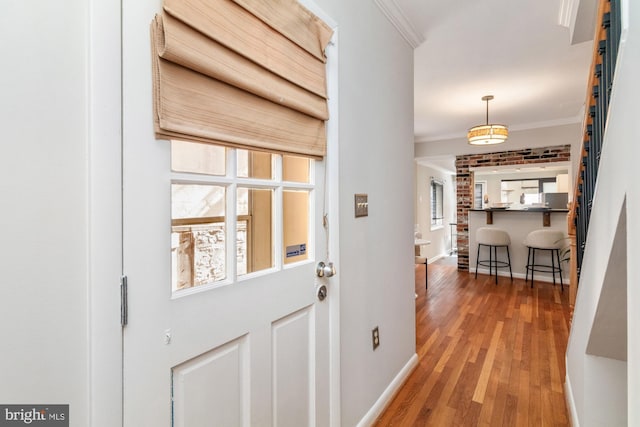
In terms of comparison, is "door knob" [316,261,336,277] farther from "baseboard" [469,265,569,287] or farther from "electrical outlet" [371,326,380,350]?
"baseboard" [469,265,569,287]

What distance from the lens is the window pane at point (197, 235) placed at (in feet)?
2.85

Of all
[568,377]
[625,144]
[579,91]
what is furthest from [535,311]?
[625,144]

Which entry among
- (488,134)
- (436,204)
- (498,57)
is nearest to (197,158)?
(498,57)

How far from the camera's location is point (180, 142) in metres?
0.86

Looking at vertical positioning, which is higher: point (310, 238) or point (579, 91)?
point (579, 91)

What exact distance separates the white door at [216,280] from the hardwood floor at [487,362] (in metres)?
0.90

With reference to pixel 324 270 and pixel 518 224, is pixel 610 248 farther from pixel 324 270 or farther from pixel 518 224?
pixel 518 224

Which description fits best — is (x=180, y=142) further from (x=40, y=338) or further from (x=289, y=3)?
(x=289, y=3)

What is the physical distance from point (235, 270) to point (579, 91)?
15.1ft

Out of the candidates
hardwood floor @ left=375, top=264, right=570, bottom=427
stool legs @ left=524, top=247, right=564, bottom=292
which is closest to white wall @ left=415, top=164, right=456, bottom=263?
stool legs @ left=524, top=247, right=564, bottom=292

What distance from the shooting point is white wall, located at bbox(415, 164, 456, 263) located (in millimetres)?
6683

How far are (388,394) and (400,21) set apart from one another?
238 centimetres

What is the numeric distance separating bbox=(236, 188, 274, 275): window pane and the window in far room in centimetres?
687

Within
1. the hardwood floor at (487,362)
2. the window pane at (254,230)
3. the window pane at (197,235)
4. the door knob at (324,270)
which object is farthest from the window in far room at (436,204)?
the window pane at (197,235)
